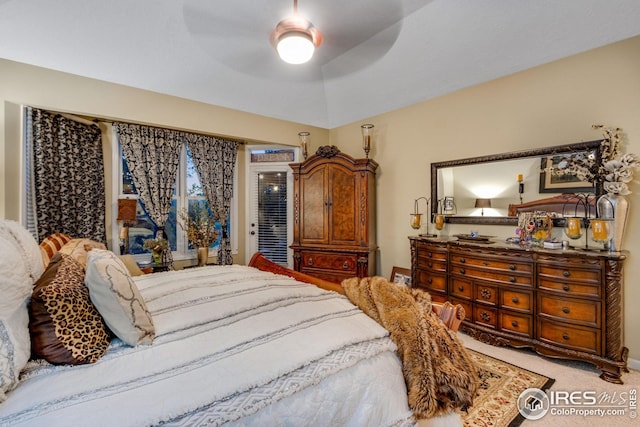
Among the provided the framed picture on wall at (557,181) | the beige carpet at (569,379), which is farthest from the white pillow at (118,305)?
the framed picture on wall at (557,181)

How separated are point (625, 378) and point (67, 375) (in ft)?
11.4

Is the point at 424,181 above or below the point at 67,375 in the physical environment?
above

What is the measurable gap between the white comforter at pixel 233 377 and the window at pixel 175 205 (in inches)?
110

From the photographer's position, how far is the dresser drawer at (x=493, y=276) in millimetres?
2491

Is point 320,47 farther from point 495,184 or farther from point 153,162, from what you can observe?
point 153,162

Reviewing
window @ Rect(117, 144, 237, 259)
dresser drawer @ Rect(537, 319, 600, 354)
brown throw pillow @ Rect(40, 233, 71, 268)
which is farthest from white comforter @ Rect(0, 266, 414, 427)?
window @ Rect(117, 144, 237, 259)

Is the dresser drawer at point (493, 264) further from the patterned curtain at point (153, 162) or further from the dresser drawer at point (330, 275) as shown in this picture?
the patterned curtain at point (153, 162)

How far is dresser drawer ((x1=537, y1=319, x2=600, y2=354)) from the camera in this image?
220 centimetres

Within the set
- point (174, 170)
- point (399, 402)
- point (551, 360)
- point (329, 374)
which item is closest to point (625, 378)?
point (551, 360)

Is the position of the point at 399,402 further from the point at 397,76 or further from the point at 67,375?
the point at 397,76

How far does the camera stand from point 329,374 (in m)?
1.02

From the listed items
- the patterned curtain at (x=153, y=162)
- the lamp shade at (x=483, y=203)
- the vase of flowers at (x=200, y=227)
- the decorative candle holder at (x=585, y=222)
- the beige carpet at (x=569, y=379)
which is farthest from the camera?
the vase of flowers at (x=200, y=227)

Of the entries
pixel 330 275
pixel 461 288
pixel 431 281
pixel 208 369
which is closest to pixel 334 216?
pixel 330 275

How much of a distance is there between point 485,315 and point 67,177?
14.8 feet
